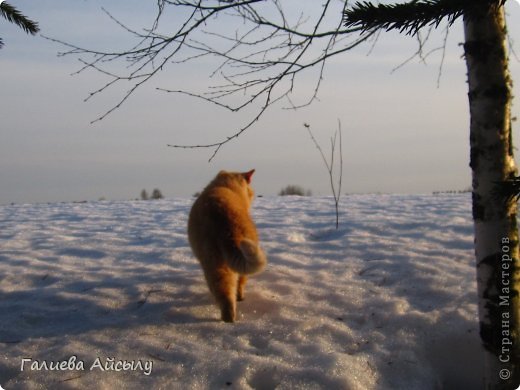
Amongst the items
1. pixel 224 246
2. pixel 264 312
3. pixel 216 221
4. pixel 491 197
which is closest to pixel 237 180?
pixel 216 221

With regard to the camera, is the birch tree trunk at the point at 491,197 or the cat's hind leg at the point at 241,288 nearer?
the birch tree trunk at the point at 491,197

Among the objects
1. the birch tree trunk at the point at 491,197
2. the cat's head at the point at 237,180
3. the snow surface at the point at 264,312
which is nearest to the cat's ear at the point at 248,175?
the cat's head at the point at 237,180

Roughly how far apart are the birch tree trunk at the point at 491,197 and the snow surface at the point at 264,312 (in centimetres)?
62

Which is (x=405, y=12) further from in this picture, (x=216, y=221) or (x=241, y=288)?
(x=241, y=288)

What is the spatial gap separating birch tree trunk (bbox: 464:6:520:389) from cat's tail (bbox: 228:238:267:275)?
142 centimetres

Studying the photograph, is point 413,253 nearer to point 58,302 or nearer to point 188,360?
point 188,360

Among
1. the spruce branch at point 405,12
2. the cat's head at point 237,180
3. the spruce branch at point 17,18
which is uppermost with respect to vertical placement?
the spruce branch at point 17,18

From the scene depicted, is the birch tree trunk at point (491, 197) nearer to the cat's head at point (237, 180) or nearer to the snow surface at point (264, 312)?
the snow surface at point (264, 312)

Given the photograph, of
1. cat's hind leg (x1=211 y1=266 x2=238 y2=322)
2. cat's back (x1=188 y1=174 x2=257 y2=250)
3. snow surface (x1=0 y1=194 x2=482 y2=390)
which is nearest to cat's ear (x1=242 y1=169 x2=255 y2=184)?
cat's back (x1=188 y1=174 x2=257 y2=250)

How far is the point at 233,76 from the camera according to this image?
3.48 meters

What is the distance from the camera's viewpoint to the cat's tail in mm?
3334

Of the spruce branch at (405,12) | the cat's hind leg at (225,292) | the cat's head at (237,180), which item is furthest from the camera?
the cat's head at (237,180)

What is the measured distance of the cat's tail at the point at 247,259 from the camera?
131 inches

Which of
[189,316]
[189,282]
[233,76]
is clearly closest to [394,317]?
[189,316]
